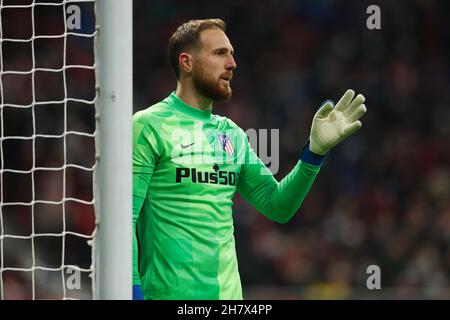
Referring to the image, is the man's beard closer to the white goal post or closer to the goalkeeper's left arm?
the goalkeeper's left arm

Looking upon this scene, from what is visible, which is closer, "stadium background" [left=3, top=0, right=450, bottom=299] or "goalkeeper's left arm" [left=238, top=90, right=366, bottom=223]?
"goalkeeper's left arm" [left=238, top=90, right=366, bottom=223]

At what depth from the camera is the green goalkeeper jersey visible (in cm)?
366

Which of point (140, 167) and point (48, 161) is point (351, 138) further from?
point (140, 167)

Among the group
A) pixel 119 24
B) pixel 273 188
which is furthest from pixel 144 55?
pixel 119 24

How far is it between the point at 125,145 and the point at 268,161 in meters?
1.48

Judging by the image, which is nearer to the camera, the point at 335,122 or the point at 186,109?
the point at 335,122

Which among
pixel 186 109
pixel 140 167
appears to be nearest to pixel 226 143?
pixel 186 109

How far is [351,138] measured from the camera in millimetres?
9266

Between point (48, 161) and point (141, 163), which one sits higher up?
point (141, 163)

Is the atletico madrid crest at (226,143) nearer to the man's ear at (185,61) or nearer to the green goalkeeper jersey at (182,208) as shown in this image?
the green goalkeeper jersey at (182,208)

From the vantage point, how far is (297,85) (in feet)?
31.3

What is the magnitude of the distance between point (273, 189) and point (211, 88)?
47 centimetres

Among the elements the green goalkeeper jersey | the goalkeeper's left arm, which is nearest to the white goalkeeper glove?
the goalkeeper's left arm

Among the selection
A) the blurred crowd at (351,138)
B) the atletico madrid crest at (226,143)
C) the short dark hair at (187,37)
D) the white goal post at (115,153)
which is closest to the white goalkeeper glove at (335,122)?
the atletico madrid crest at (226,143)
